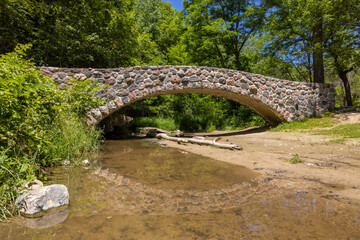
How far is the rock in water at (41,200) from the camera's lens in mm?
1955

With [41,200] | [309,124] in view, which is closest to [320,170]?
[41,200]

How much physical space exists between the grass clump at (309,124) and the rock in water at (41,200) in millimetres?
9258

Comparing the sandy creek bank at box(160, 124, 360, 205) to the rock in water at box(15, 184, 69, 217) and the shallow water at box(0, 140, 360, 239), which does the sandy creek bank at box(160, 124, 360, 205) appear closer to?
the shallow water at box(0, 140, 360, 239)

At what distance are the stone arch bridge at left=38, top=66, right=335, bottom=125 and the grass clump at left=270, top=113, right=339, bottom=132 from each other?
393 mm

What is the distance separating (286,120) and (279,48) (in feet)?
16.6

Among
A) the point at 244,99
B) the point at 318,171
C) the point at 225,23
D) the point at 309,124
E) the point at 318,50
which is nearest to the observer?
the point at 318,171

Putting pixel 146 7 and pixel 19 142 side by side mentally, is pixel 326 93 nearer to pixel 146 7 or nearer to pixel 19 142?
pixel 19 142

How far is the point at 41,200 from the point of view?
2.00 meters

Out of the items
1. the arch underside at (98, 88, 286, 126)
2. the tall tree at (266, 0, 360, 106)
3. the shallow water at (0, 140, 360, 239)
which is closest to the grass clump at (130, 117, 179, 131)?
the arch underside at (98, 88, 286, 126)

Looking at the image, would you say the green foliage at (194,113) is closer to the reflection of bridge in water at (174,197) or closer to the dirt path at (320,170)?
the dirt path at (320,170)

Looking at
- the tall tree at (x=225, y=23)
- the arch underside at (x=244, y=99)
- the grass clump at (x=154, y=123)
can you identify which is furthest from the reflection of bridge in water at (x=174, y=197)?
the tall tree at (x=225, y=23)

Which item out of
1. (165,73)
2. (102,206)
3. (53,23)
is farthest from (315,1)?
(102,206)

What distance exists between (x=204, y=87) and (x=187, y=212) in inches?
274

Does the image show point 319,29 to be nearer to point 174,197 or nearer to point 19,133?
point 174,197
